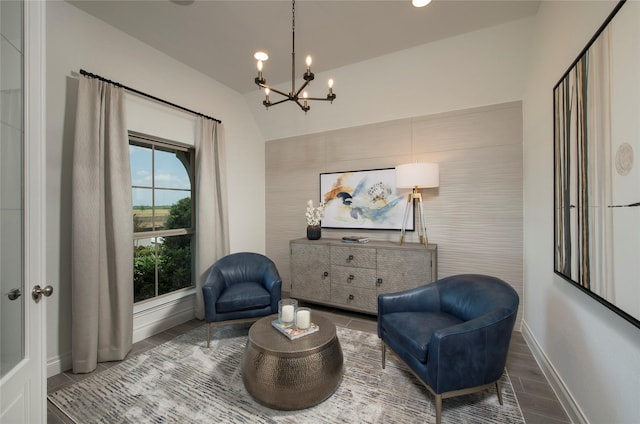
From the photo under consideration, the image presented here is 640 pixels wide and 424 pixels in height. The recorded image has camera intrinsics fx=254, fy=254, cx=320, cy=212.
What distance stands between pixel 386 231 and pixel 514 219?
140cm

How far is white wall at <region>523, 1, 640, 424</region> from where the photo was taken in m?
1.18

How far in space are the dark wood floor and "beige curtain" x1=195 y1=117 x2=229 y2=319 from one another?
2.10 feet

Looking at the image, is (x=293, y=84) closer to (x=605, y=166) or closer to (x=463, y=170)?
(x=605, y=166)

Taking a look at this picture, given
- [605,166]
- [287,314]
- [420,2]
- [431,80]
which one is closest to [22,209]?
[287,314]

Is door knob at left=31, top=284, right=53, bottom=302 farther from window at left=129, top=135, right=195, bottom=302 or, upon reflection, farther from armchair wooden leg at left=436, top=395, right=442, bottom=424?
armchair wooden leg at left=436, top=395, right=442, bottom=424

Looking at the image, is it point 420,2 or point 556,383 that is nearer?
point 556,383

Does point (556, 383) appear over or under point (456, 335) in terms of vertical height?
under

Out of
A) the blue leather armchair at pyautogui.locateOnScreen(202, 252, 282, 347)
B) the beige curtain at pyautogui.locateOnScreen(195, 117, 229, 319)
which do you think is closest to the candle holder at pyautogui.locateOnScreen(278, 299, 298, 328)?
the blue leather armchair at pyautogui.locateOnScreen(202, 252, 282, 347)

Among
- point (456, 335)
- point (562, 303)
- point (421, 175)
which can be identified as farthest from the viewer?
point (421, 175)

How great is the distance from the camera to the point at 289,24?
239 cm

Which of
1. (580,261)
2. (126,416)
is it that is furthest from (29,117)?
(580,261)

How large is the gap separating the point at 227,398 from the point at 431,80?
360 cm

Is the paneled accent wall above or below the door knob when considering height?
above

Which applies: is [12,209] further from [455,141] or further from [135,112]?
[455,141]
